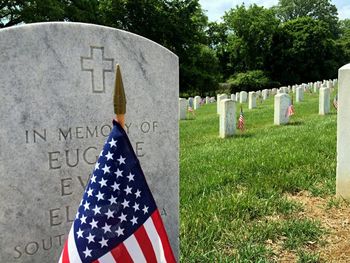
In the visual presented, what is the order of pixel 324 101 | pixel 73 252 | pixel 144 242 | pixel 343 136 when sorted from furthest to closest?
pixel 324 101 < pixel 343 136 < pixel 144 242 < pixel 73 252

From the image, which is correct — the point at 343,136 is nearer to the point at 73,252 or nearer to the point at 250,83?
the point at 73,252

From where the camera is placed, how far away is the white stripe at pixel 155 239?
2.05 meters

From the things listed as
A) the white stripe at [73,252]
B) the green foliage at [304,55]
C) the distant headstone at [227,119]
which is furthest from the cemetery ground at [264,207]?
the green foliage at [304,55]

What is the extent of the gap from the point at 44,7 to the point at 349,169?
26815mm

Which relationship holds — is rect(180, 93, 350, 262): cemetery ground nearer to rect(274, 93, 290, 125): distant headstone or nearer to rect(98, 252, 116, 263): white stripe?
rect(98, 252, 116, 263): white stripe

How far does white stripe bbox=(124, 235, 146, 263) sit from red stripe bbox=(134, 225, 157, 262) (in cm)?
2

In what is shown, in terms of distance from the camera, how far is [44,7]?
2756 centimetres

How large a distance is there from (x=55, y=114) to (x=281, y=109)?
10984mm

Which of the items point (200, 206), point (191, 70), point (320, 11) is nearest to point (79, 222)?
point (200, 206)

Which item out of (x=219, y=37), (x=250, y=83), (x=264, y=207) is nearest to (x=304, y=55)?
(x=250, y=83)

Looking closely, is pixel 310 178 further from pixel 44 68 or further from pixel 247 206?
pixel 44 68

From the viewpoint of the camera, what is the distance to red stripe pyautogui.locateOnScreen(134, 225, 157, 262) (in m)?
2.02

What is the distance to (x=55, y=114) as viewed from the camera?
244 centimetres

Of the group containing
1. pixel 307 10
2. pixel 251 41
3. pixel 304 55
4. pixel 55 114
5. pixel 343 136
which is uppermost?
pixel 307 10
